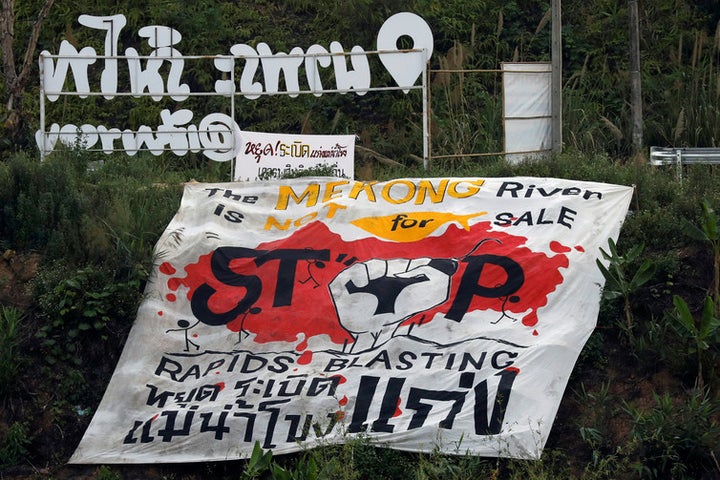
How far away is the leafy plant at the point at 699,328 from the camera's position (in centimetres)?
855

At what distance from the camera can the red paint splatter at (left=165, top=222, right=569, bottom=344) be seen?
9781 millimetres

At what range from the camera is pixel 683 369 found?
29.2 feet

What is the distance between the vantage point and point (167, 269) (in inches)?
420

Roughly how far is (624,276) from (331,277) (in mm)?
2911

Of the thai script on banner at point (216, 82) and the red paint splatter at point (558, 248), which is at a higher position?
the thai script on banner at point (216, 82)

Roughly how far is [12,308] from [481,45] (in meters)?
10.1

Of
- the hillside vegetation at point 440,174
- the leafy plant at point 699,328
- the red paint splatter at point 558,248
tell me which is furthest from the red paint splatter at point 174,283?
the leafy plant at point 699,328

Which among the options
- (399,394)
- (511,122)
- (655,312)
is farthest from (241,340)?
(511,122)

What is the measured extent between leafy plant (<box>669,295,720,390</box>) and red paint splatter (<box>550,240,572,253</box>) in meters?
1.46

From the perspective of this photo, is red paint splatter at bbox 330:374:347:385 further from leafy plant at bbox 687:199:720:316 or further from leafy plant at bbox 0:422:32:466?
leafy plant at bbox 687:199:720:316

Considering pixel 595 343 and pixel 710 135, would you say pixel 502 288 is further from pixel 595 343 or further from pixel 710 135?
pixel 710 135

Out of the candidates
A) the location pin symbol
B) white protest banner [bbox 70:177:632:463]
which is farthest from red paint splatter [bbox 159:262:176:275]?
the location pin symbol

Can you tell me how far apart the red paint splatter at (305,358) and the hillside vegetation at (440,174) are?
1.07 metres

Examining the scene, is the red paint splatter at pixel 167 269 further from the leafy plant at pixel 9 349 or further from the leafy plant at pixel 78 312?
the leafy plant at pixel 9 349
